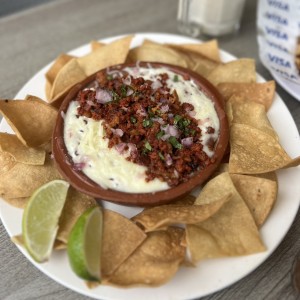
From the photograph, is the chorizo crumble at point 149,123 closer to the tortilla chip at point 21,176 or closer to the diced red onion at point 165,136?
the diced red onion at point 165,136

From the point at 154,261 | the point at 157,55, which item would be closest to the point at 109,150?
the point at 154,261

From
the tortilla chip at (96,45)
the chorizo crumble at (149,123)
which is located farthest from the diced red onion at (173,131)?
the tortilla chip at (96,45)

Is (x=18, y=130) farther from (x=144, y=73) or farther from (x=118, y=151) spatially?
(x=144, y=73)

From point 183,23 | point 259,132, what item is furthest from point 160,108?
point 183,23

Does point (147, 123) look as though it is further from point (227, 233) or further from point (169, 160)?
point (227, 233)

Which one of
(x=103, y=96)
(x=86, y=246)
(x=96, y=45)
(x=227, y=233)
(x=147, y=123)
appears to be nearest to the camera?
(x=86, y=246)
